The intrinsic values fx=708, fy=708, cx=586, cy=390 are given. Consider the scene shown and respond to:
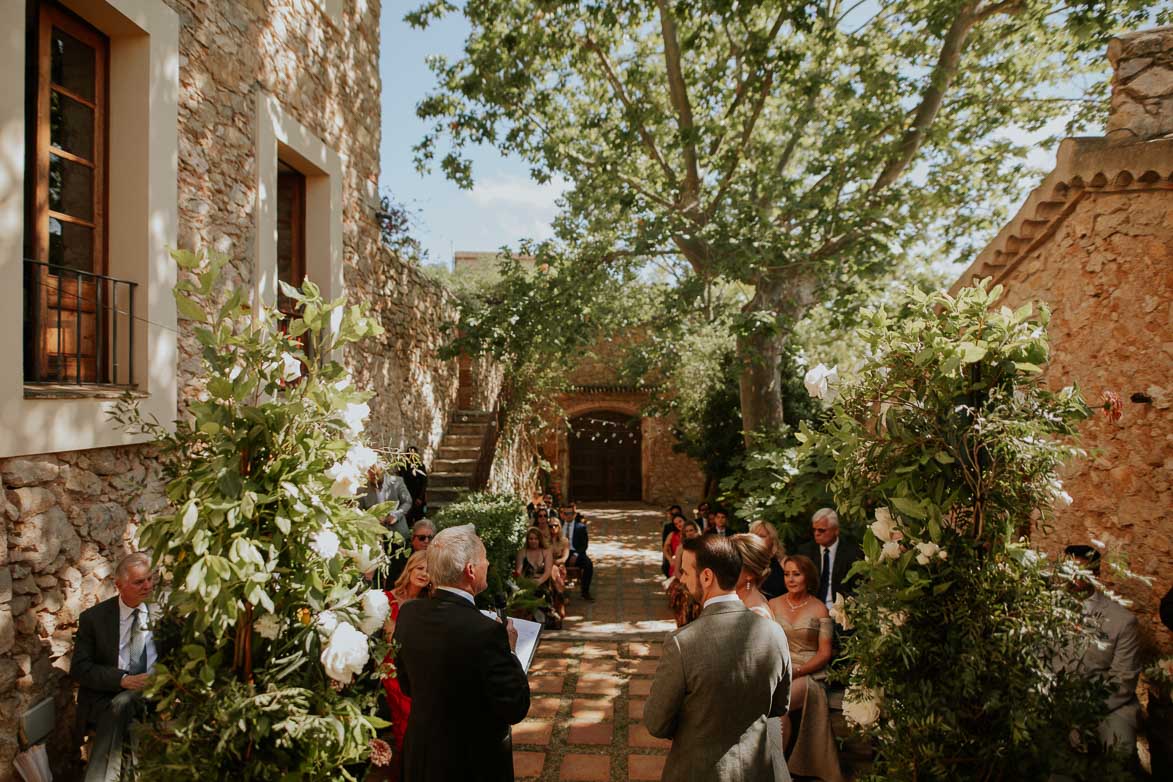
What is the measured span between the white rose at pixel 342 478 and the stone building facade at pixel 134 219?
492 mm

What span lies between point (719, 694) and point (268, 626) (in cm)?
138

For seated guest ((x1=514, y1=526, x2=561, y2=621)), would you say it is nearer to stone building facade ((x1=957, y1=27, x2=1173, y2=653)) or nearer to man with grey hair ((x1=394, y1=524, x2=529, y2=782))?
stone building facade ((x1=957, y1=27, x2=1173, y2=653))

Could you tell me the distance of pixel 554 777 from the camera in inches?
146

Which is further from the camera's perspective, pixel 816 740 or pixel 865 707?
pixel 816 740

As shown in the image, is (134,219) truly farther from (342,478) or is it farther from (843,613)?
(843,613)

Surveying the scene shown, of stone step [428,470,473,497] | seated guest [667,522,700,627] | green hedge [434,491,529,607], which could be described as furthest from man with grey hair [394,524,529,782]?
stone step [428,470,473,497]

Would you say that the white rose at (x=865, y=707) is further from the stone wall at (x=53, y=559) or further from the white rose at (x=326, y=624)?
the stone wall at (x=53, y=559)

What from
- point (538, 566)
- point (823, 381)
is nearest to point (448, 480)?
point (538, 566)

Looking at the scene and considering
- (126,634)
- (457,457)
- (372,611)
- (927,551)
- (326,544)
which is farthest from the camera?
(457,457)

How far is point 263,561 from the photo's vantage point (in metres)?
1.91

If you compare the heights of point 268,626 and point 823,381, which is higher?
point 823,381

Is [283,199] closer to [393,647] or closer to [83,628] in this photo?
[83,628]

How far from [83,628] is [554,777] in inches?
92.0

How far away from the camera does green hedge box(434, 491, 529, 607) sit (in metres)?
6.00
